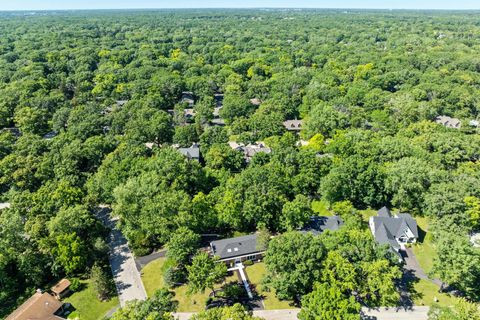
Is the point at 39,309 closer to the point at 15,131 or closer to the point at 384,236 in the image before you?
the point at 384,236

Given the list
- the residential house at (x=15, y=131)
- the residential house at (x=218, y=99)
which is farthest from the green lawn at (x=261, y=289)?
the residential house at (x=15, y=131)

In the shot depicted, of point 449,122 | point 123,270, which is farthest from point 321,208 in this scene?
point 449,122

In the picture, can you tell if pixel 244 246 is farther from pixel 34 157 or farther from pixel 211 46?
pixel 211 46

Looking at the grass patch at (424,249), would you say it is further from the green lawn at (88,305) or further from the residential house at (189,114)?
the residential house at (189,114)

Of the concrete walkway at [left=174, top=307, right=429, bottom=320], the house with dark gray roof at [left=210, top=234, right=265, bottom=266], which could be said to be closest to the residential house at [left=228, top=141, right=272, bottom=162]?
the house with dark gray roof at [left=210, top=234, right=265, bottom=266]

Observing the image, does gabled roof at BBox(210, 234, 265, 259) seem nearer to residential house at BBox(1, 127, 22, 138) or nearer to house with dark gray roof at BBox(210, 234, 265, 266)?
house with dark gray roof at BBox(210, 234, 265, 266)
